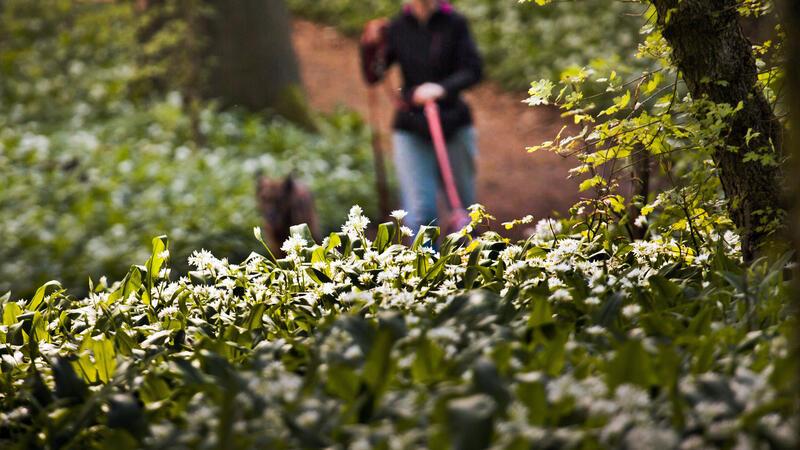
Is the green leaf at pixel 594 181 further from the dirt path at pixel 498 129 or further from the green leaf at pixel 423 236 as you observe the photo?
the dirt path at pixel 498 129

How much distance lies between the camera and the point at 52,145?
38.3 ft

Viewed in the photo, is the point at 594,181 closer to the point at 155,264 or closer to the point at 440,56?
the point at 155,264

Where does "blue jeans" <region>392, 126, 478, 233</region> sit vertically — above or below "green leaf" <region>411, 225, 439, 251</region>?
above

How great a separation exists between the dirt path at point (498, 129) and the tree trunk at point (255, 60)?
59.8 inches

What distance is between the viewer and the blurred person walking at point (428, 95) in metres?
6.92

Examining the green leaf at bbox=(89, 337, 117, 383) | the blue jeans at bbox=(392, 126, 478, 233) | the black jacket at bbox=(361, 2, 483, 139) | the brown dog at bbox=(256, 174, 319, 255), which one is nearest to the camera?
the green leaf at bbox=(89, 337, 117, 383)

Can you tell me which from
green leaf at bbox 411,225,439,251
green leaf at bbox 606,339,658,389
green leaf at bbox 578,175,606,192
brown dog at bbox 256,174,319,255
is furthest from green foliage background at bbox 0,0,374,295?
green leaf at bbox 606,339,658,389

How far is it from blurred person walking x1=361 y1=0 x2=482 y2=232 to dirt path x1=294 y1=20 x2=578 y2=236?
3704 millimetres

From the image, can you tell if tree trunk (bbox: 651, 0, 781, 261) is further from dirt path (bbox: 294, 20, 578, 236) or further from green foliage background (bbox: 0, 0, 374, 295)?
dirt path (bbox: 294, 20, 578, 236)

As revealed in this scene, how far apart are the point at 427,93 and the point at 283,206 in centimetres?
156

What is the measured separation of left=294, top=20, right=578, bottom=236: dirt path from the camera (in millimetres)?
11727

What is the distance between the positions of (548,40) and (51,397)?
13.9 m

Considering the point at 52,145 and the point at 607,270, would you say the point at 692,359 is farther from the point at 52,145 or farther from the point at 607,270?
the point at 52,145

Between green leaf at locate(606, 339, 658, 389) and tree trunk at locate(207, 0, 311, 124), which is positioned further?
tree trunk at locate(207, 0, 311, 124)
